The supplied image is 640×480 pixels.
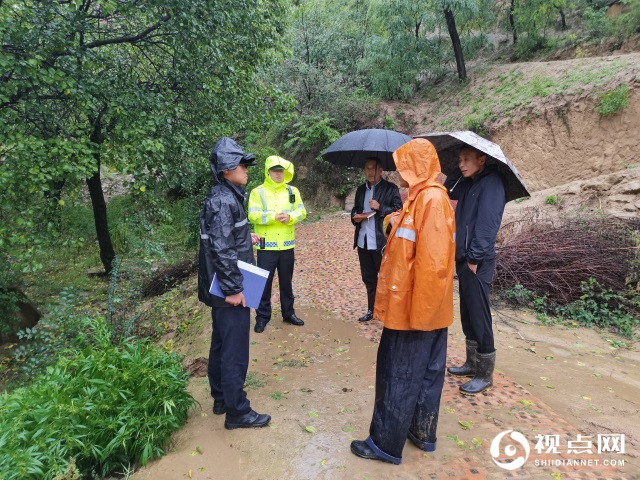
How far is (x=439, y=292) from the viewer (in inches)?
93.2

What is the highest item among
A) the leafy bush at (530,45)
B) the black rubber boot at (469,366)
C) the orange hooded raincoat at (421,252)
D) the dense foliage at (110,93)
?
the leafy bush at (530,45)

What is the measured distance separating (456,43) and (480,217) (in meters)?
15.1

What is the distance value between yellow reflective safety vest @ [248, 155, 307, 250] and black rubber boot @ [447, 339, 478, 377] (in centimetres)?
221

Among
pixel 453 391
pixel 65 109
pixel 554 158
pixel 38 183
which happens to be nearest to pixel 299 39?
pixel 554 158

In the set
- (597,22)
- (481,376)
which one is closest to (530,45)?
(597,22)

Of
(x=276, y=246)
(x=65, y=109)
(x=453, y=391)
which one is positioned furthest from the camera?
(x=65, y=109)

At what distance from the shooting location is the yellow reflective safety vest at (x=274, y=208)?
4473mm

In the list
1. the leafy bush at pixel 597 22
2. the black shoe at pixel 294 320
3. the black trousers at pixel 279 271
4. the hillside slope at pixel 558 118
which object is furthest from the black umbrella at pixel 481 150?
the leafy bush at pixel 597 22

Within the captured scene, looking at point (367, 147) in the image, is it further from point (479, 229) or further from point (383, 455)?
point (383, 455)

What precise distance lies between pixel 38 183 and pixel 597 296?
7582mm

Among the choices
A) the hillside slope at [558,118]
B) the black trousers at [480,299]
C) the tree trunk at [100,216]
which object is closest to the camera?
the black trousers at [480,299]

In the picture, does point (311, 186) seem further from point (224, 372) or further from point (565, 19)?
point (224, 372)

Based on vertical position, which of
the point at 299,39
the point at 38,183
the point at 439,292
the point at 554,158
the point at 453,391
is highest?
the point at 299,39

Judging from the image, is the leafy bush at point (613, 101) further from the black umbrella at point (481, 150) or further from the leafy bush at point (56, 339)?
the leafy bush at point (56, 339)
